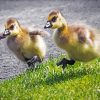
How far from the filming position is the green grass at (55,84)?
5199 mm

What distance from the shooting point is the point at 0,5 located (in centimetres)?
1202

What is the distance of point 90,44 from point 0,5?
6.66m

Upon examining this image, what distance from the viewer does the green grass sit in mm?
5199

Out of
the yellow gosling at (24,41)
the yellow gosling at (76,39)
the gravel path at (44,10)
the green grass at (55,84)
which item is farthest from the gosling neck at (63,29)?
the gravel path at (44,10)

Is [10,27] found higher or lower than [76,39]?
higher

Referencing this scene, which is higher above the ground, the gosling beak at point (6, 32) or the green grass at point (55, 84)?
the gosling beak at point (6, 32)

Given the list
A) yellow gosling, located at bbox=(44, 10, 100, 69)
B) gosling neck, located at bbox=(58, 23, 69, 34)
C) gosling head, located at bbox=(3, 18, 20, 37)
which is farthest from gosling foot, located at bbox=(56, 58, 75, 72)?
gosling head, located at bbox=(3, 18, 20, 37)

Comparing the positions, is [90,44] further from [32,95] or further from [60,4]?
[60,4]

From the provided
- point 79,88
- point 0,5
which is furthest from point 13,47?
point 0,5

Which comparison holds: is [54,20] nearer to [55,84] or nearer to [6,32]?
[6,32]

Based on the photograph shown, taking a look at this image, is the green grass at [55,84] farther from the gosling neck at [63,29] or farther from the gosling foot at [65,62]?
the gosling neck at [63,29]

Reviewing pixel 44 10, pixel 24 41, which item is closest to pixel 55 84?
pixel 24 41

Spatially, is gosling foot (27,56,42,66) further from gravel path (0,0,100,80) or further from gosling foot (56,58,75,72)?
gravel path (0,0,100,80)

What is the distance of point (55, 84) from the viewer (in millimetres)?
5586
